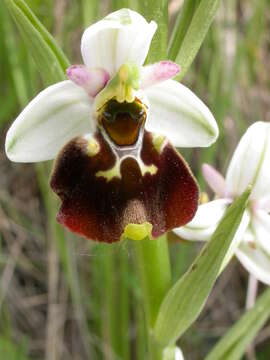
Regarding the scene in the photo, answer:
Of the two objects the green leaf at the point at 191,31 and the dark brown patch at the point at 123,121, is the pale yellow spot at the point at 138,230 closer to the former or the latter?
the dark brown patch at the point at 123,121

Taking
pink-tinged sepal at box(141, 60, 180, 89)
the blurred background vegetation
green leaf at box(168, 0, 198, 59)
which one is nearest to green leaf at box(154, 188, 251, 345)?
pink-tinged sepal at box(141, 60, 180, 89)

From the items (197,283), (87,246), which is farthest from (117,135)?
(87,246)

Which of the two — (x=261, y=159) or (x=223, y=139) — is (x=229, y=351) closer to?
(x=261, y=159)

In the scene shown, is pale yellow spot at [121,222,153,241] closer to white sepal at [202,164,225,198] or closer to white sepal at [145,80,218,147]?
white sepal at [145,80,218,147]

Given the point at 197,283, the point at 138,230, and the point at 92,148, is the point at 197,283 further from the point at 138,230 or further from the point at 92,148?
the point at 92,148

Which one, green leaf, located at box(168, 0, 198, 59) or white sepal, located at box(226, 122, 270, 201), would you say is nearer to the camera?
green leaf, located at box(168, 0, 198, 59)

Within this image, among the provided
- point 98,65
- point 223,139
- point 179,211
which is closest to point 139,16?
point 98,65
